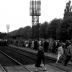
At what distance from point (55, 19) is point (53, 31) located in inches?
340

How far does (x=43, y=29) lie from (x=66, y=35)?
35580mm

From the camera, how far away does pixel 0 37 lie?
53.2 m

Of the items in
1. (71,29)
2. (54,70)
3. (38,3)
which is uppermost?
(38,3)

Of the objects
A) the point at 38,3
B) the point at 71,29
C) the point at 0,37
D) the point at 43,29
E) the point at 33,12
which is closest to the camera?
the point at 38,3

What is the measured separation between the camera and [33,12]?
1724 inches

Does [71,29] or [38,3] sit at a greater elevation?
[38,3]

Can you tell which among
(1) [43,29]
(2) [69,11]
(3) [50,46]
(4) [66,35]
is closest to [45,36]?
(1) [43,29]

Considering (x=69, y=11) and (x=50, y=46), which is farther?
(x=69, y=11)

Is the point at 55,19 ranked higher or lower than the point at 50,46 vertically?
higher

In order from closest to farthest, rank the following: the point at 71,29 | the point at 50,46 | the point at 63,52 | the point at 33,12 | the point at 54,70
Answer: the point at 54,70, the point at 63,52, the point at 50,46, the point at 33,12, the point at 71,29

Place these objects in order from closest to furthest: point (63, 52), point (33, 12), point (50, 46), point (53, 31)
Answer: point (63, 52)
point (50, 46)
point (33, 12)
point (53, 31)

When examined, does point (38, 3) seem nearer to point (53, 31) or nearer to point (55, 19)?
point (53, 31)

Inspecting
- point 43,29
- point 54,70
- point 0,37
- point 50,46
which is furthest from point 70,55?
point 43,29

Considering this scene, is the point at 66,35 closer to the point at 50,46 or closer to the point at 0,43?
the point at 0,43
